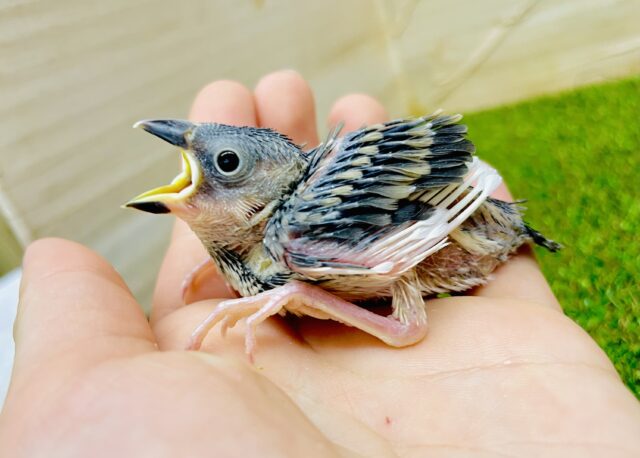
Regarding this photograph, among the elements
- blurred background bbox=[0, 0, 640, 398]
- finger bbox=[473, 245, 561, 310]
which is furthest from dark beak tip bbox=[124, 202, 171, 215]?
blurred background bbox=[0, 0, 640, 398]

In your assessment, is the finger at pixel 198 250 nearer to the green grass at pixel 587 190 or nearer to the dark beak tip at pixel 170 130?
the dark beak tip at pixel 170 130

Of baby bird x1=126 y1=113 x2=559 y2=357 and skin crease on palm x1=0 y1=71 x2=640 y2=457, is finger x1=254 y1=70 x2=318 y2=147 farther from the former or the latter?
skin crease on palm x1=0 y1=71 x2=640 y2=457

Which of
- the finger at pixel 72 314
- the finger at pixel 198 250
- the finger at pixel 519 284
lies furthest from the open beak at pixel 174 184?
the finger at pixel 519 284

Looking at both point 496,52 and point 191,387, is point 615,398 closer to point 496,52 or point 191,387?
point 191,387

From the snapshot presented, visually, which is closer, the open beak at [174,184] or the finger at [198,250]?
the open beak at [174,184]

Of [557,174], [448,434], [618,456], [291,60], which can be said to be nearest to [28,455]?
[448,434]
